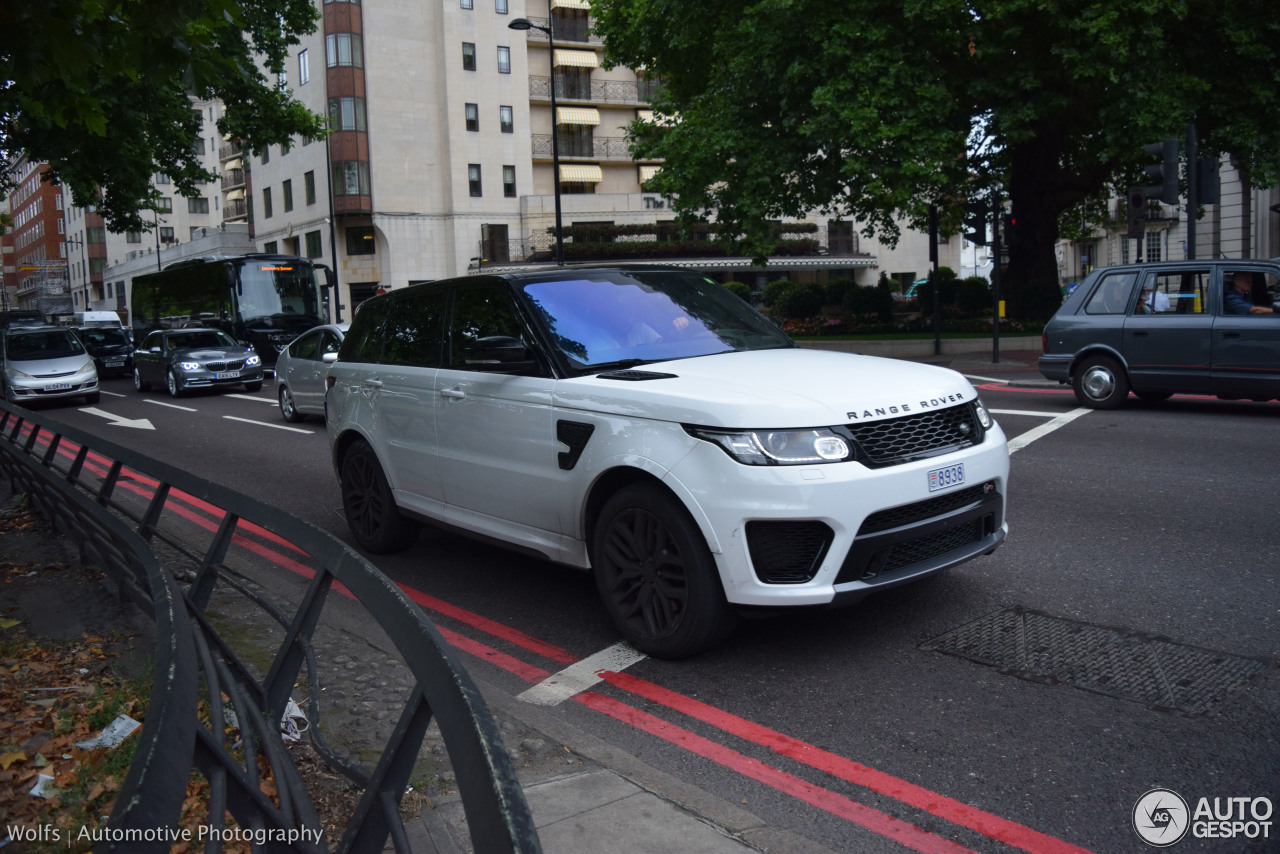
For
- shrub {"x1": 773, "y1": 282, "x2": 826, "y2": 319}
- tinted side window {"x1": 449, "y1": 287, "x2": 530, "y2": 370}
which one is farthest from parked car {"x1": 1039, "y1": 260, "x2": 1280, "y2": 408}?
shrub {"x1": 773, "y1": 282, "x2": 826, "y2": 319}

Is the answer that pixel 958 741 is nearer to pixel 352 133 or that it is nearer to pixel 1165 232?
pixel 352 133

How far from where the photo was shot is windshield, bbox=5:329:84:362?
21.8 m

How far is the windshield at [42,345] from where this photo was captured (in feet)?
71.7

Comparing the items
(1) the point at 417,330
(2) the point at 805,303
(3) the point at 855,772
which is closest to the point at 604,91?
(2) the point at 805,303

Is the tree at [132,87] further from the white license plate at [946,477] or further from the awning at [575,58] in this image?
the awning at [575,58]

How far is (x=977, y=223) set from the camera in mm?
18906

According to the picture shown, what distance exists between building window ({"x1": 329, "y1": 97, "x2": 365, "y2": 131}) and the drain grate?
48.1 m

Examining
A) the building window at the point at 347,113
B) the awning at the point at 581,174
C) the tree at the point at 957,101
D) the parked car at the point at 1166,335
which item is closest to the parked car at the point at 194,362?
the tree at the point at 957,101

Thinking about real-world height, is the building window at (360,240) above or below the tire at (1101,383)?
above

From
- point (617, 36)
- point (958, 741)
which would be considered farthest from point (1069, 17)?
point (958, 741)

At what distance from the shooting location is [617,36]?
26.2m

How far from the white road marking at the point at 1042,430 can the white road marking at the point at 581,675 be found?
6099 millimetres

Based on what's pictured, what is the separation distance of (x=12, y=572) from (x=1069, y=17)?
57.7 feet

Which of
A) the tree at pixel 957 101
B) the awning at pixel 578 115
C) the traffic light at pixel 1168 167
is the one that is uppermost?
the awning at pixel 578 115
